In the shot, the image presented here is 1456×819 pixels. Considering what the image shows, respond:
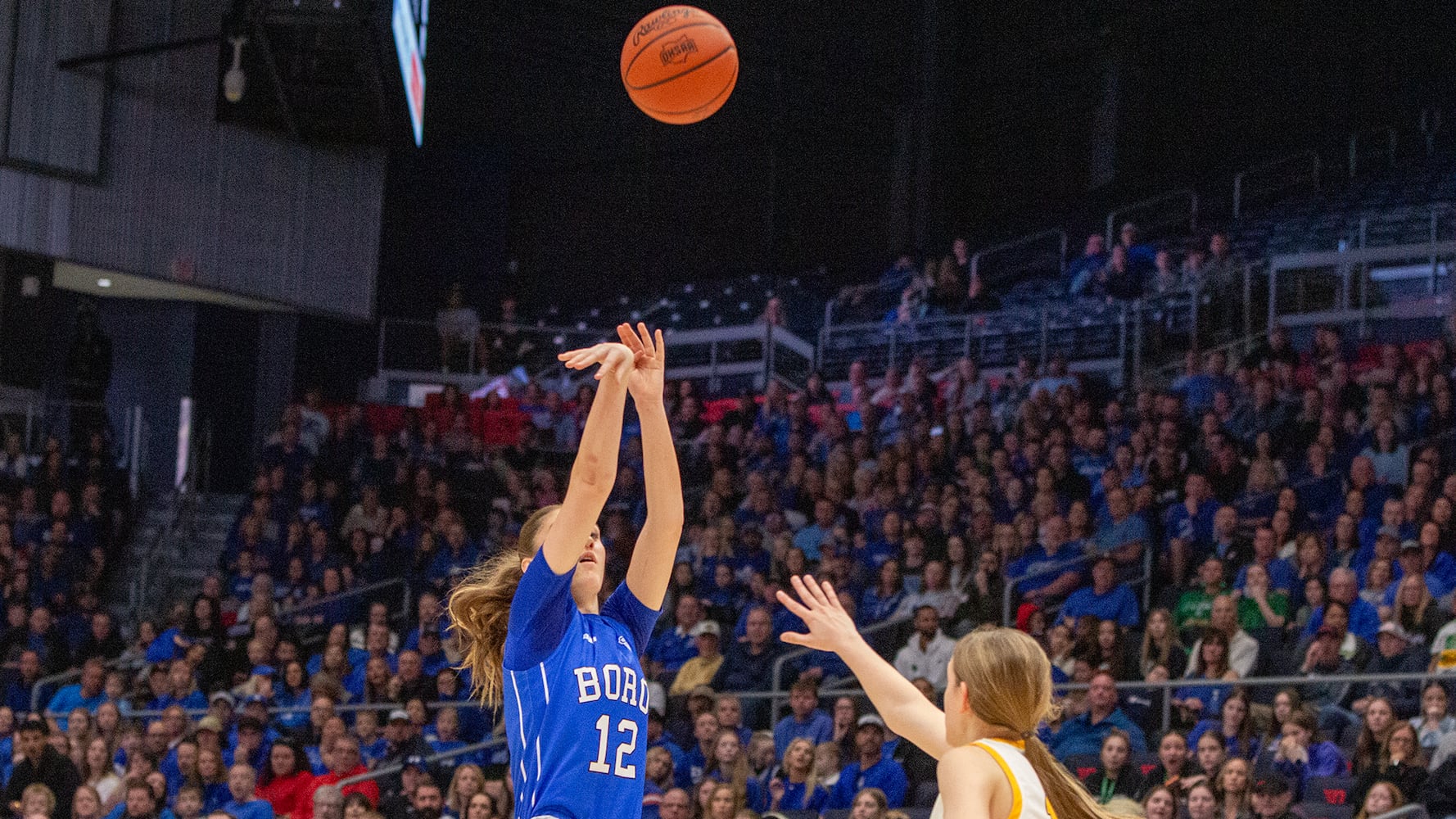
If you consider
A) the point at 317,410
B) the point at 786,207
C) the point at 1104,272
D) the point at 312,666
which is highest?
the point at 786,207

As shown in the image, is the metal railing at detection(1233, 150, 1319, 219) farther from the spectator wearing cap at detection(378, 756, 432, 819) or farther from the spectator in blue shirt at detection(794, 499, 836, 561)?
the spectator wearing cap at detection(378, 756, 432, 819)

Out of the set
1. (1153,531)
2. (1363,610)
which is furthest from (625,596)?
(1153,531)

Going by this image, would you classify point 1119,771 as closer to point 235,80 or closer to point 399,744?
point 399,744

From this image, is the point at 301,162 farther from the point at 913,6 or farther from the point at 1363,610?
the point at 1363,610

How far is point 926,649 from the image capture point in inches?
439

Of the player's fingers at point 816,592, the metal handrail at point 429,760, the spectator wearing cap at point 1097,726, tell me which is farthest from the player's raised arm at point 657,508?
the metal handrail at point 429,760

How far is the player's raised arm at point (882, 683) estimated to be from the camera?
388 cm

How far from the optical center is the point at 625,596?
4430 millimetres

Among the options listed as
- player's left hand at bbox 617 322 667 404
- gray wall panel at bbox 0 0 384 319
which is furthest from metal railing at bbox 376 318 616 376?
player's left hand at bbox 617 322 667 404

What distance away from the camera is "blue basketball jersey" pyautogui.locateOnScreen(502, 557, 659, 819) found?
13.0ft

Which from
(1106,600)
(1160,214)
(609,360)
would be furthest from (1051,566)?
(1160,214)

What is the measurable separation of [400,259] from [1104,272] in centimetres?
960

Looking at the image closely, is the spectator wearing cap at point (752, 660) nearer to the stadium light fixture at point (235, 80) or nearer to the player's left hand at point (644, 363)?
the stadium light fixture at point (235, 80)

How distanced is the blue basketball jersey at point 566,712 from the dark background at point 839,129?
57.4ft
